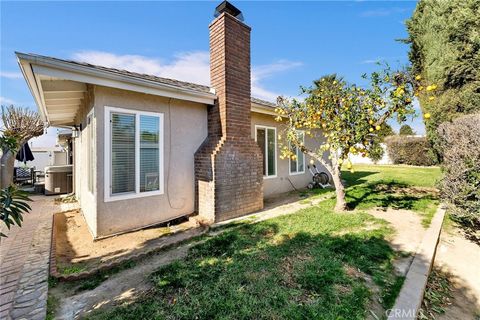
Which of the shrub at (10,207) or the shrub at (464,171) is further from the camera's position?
the shrub at (464,171)

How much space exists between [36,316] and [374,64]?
854 cm

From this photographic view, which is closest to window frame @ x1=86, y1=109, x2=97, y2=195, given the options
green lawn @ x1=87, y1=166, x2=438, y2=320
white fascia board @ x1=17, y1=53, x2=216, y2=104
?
white fascia board @ x1=17, y1=53, x2=216, y2=104

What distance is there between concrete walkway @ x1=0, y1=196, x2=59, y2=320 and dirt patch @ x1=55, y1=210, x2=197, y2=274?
29 centimetres

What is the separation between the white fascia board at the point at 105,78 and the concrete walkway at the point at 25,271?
357cm

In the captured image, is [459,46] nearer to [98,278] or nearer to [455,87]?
[455,87]

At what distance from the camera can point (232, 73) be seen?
6.57 metres

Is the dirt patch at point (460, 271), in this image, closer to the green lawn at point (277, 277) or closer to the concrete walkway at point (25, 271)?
the green lawn at point (277, 277)

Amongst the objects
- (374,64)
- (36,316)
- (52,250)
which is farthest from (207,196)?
(374,64)

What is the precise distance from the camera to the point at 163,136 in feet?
19.4

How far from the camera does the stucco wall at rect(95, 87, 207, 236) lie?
496 cm

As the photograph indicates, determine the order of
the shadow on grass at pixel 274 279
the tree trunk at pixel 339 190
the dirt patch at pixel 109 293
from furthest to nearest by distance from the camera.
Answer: the tree trunk at pixel 339 190 < the dirt patch at pixel 109 293 < the shadow on grass at pixel 274 279

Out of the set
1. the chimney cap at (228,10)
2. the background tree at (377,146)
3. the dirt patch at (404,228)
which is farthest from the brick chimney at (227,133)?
the dirt patch at (404,228)

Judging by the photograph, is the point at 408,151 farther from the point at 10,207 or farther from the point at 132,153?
the point at 10,207

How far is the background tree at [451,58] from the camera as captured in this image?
8.30 metres
